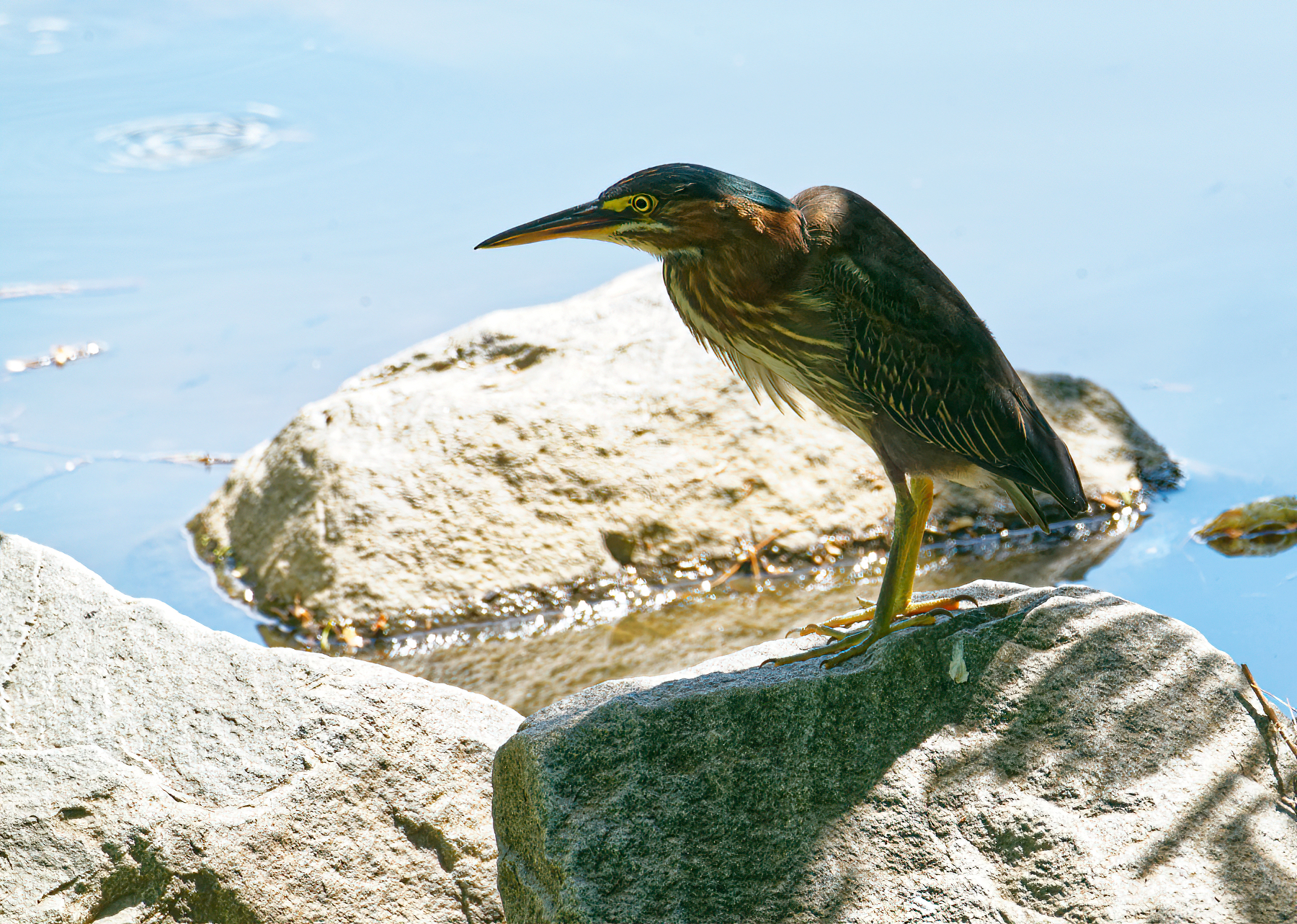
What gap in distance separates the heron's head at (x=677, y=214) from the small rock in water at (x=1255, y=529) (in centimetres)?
Result: 321

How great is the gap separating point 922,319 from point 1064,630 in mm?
864

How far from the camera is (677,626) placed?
15.2 ft

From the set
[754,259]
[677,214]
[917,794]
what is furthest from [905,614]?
[677,214]

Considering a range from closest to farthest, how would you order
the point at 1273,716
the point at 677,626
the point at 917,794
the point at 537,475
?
the point at 917,794 → the point at 1273,716 → the point at 677,626 → the point at 537,475

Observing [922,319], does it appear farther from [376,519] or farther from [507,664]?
[376,519]

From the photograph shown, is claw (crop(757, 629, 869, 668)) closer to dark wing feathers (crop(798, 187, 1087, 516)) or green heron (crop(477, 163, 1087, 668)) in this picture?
green heron (crop(477, 163, 1087, 668))

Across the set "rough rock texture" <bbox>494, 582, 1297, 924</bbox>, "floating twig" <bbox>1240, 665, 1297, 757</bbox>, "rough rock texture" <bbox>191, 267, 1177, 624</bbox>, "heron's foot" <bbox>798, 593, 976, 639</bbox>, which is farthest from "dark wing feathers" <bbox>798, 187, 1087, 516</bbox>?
"rough rock texture" <bbox>191, 267, 1177, 624</bbox>

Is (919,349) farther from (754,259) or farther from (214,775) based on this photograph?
(214,775)

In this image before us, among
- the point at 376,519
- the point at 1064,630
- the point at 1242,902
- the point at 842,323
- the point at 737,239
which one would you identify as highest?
the point at 737,239

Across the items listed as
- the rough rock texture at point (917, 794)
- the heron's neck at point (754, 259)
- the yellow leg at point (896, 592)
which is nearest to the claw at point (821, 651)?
the yellow leg at point (896, 592)

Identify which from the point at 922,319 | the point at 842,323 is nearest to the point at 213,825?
the point at 842,323

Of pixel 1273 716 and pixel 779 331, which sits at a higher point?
pixel 779 331

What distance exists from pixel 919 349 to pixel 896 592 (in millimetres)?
641

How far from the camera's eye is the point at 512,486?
4867 millimetres
